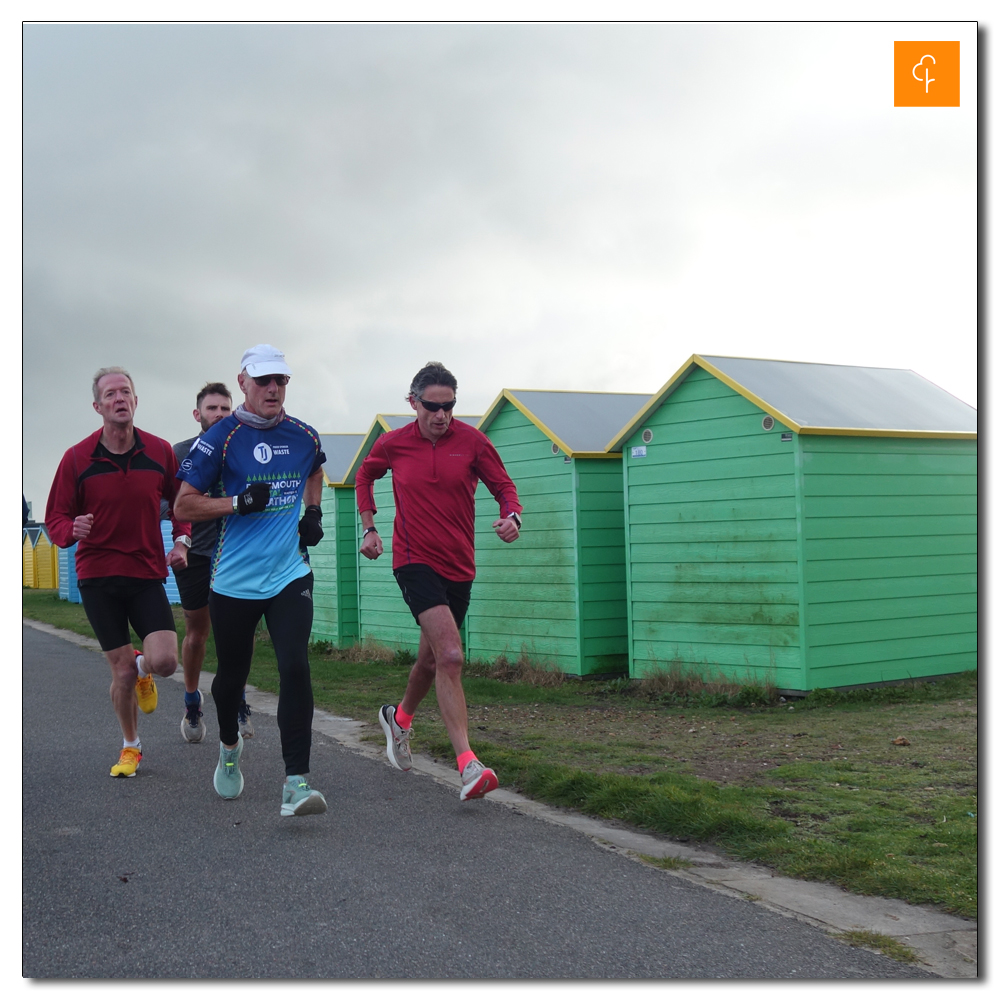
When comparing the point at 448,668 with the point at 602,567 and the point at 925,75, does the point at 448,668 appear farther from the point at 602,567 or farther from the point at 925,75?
the point at 602,567

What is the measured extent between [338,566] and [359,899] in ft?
40.7

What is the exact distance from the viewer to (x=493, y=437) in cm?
1288

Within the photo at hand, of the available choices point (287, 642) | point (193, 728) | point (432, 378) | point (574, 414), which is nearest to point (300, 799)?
point (287, 642)

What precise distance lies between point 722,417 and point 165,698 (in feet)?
17.9

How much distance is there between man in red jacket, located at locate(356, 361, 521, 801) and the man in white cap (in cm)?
54

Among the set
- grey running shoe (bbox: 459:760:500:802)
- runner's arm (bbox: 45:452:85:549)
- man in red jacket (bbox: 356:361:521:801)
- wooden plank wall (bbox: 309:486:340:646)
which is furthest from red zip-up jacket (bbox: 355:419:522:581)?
wooden plank wall (bbox: 309:486:340:646)

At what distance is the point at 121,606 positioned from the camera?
6.18 meters

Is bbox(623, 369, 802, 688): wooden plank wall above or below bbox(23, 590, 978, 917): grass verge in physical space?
above

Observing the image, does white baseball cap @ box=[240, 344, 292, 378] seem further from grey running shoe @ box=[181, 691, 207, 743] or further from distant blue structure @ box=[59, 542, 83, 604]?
distant blue structure @ box=[59, 542, 83, 604]

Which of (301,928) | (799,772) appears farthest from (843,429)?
(301,928)

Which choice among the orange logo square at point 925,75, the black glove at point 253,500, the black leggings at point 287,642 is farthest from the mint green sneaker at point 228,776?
the orange logo square at point 925,75

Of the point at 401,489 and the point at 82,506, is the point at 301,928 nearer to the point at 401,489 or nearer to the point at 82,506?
the point at 401,489

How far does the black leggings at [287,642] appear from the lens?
16.7ft

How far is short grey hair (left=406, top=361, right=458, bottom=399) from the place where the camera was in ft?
18.8
